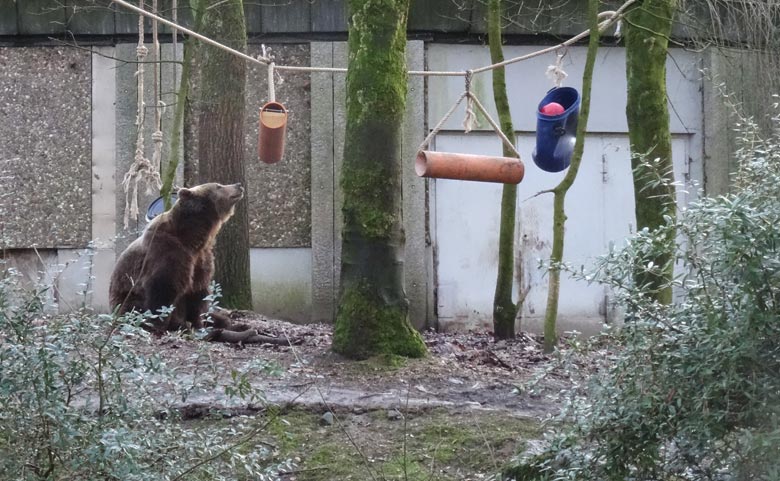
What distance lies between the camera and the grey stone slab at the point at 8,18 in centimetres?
1078

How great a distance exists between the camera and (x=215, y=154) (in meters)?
9.23

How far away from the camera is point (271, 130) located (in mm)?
6148

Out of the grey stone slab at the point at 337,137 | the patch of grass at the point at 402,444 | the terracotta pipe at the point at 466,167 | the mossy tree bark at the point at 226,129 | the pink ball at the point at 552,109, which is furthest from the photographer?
the grey stone slab at the point at 337,137

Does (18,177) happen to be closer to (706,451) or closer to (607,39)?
(607,39)

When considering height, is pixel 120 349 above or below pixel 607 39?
below

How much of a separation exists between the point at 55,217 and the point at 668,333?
887 cm

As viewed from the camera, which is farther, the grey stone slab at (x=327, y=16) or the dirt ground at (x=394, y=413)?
the grey stone slab at (x=327, y=16)

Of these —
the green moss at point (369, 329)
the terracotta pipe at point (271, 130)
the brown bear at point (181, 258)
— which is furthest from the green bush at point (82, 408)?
the brown bear at point (181, 258)

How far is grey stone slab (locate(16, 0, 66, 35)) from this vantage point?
10773mm

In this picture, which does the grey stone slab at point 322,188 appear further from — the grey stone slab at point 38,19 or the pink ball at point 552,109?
the pink ball at point 552,109

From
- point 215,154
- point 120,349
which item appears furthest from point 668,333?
point 215,154

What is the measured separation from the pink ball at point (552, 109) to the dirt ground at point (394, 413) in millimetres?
1594

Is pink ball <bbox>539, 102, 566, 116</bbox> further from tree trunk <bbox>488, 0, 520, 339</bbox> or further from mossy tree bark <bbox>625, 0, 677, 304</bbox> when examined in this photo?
tree trunk <bbox>488, 0, 520, 339</bbox>

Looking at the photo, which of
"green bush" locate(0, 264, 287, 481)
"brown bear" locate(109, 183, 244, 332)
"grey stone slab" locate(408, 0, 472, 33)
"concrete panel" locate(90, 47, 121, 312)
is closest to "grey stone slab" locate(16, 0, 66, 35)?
"concrete panel" locate(90, 47, 121, 312)
